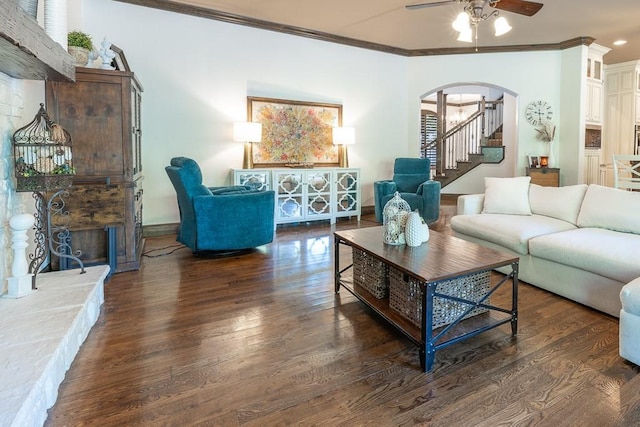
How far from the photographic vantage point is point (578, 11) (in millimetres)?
4902

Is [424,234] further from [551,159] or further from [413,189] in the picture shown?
[551,159]

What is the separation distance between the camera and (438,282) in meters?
1.86

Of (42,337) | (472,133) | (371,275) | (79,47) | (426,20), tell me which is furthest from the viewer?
(472,133)

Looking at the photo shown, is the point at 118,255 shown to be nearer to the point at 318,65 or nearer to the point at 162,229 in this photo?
the point at 162,229

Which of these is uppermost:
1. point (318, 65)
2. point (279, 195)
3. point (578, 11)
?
point (578, 11)

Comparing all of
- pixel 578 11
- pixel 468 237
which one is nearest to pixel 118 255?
pixel 468 237

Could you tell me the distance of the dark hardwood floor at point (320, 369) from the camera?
60.8 inches

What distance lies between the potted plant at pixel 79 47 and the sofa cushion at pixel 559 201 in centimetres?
424

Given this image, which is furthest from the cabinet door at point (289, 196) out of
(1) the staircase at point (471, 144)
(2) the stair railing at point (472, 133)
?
(2) the stair railing at point (472, 133)

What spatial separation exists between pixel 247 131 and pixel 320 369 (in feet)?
12.4

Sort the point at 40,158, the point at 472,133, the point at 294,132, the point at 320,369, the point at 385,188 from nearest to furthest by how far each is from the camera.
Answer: the point at 320,369
the point at 40,158
the point at 385,188
the point at 294,132
the point at 472,133

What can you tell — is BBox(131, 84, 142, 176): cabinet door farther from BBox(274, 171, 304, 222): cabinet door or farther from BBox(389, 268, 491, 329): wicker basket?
BBox(389, 268, 491, 329): wicker basket

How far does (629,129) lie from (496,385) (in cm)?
817

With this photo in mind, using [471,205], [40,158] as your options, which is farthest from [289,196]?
[40,158]
